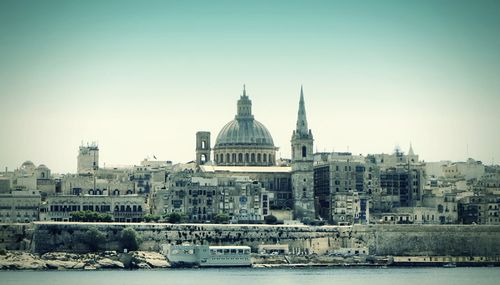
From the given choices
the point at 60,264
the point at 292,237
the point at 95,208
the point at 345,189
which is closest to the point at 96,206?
the point at 95,208

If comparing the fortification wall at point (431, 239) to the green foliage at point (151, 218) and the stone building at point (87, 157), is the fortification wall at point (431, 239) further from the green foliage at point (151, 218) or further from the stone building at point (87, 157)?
the stone building at point (87, 157)

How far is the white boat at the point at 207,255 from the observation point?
102 m

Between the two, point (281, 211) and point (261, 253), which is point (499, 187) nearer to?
point (281, 211)

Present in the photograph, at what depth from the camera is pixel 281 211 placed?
118m

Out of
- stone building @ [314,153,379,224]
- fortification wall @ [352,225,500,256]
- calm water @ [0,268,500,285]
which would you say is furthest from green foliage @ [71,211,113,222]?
stone building @ [314,153,379,224]

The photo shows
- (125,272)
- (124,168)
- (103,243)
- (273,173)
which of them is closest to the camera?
(125,272)

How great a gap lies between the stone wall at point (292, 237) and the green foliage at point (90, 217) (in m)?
3.63

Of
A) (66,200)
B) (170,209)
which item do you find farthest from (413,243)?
(66,200)

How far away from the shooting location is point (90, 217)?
110 metres

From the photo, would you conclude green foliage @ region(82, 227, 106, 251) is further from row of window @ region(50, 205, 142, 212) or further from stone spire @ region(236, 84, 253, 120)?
stone spire @ region(236, 84, 253, 120)

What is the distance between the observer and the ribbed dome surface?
419 ft

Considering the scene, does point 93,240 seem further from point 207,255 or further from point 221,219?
point 221,219

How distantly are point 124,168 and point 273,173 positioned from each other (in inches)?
644

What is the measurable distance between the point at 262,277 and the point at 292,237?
52.9ft
